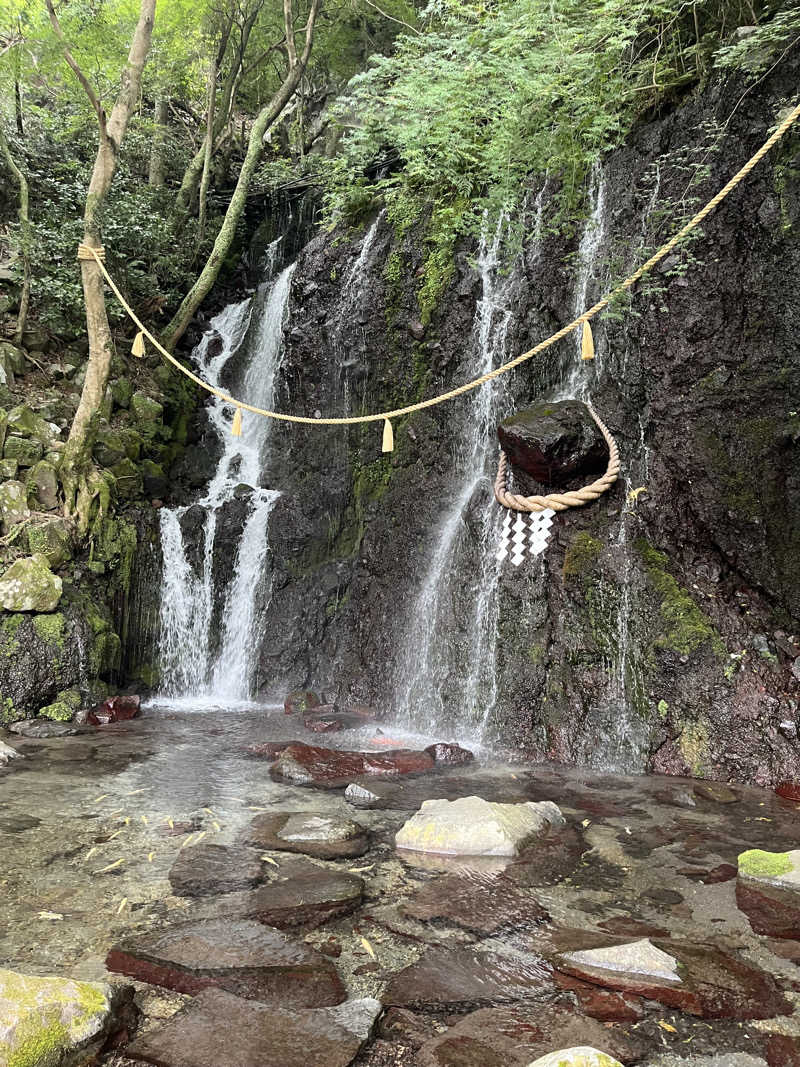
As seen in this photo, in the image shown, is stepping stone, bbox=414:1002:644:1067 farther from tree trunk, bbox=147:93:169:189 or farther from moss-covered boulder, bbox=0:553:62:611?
tree trunk, bbox=147:93:169:189

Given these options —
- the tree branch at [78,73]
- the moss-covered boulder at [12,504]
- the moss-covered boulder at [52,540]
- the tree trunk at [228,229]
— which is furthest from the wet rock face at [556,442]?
the tree trunk at [228,229]

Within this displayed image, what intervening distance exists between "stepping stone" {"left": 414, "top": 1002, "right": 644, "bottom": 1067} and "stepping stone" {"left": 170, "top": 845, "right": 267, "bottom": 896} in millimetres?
1584

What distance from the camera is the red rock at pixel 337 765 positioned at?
19.4 ft

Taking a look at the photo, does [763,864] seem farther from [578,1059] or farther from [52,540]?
[52,540]

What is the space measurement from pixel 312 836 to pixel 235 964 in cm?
153

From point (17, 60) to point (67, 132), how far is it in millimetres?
1795

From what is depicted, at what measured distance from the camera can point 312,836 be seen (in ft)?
14.7

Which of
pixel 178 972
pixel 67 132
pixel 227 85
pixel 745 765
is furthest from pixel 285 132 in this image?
pixel 178 972

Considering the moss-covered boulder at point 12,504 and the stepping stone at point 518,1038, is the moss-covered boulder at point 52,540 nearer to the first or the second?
the moss-covered boulder at point 12,504

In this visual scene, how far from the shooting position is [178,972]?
2.89 m

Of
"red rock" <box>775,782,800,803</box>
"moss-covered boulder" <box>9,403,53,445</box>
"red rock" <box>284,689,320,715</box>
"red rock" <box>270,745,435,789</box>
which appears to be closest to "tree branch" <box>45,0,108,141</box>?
"moss-covered boulder" <box>9,403,53,445</box>

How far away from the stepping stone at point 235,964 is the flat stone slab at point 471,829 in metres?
1.33

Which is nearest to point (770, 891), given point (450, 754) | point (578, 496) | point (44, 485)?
point (450, 754)

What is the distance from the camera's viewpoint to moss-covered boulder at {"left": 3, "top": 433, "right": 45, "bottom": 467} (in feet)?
29.1
